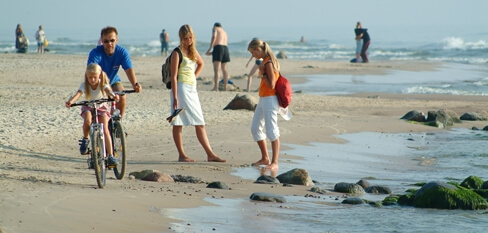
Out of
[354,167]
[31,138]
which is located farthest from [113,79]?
[354,167]

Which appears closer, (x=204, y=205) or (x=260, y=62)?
(x=204, y=205)

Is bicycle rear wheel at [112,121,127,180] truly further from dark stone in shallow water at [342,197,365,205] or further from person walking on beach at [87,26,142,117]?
dark stone in shallow water at [342,197,365,205]

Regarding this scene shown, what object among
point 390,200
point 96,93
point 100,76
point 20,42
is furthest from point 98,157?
point 20,42

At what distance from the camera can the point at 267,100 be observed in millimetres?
9578

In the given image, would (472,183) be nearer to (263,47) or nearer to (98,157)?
(263,47)

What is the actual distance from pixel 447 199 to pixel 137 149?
453 cm

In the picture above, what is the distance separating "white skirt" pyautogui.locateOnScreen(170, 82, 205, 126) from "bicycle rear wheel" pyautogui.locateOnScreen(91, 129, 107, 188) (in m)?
1.97

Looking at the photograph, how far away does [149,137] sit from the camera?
11.6 m

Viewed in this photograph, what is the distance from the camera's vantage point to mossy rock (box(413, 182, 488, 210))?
754cm

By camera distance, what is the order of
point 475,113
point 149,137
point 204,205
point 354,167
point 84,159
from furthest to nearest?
point 475,113, point 149,137, point 354,167, point 84,159, point 204,205

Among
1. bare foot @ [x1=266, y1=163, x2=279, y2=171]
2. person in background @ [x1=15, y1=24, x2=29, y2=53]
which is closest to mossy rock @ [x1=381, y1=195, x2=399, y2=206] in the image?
bare foot @ [x1=266, y1=163, x2=279, y2=171]

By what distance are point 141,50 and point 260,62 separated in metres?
49.6

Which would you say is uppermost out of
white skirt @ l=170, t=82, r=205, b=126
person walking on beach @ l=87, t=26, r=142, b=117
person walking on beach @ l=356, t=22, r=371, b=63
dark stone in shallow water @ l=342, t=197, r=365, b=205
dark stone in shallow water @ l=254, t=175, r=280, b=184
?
person walking on beach @ l=356, t=22, r=371, b=63

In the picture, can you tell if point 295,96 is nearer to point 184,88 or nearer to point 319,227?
point 184,88
